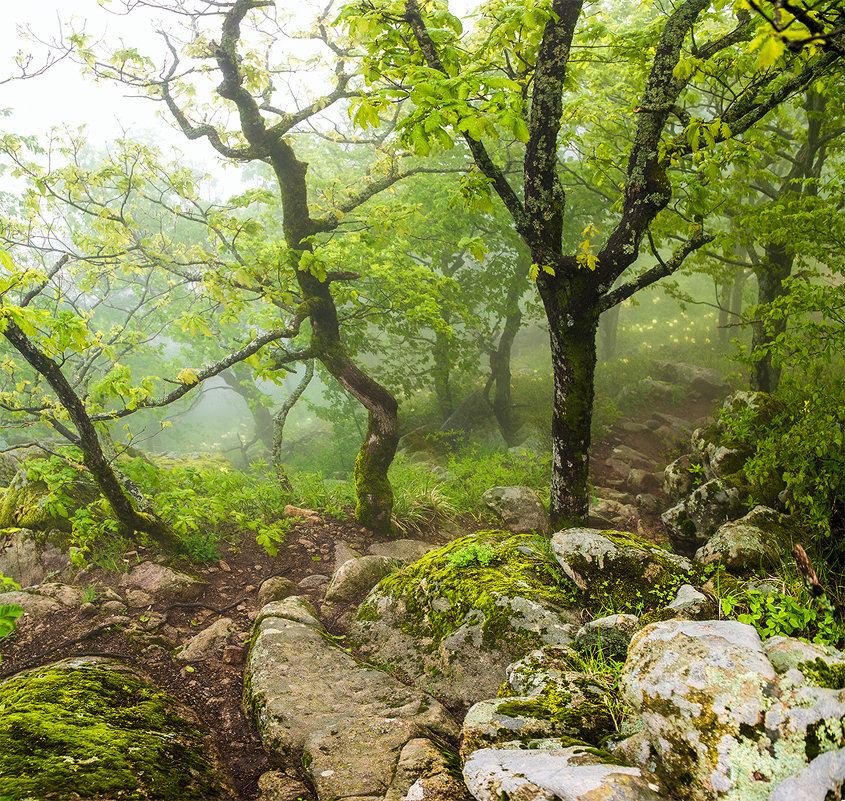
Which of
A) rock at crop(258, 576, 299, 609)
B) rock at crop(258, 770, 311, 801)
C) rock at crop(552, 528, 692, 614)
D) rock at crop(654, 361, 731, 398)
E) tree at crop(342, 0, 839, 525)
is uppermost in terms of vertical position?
rock at crop(654, 361, 731, 398)

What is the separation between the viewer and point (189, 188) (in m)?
7.29

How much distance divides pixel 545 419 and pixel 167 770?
41.4 feet

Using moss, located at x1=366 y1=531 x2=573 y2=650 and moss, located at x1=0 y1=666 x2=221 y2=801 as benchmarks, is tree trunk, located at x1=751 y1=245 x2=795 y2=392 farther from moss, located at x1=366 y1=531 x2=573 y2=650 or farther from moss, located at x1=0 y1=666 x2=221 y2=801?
moss, located at x1=0 y1=666 x2=221 y2=801

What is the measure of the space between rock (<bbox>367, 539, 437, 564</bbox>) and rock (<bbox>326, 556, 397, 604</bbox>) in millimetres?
1368

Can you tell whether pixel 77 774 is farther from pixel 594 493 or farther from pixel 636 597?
pixel 594 493

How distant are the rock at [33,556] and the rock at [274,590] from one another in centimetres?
242

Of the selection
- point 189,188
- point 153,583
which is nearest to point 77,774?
point 153,583

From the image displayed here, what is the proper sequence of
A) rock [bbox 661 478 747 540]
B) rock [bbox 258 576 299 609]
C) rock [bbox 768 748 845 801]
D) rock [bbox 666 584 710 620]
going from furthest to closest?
rock [bbox 661 478 747 540], rock [bbox 258 576 299 609], rock [bbox 666 584 710 620], rock [bbox 768 748 845 801]

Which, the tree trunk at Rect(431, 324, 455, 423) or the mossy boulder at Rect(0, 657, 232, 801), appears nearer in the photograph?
the mossy boulder at Rect(0, 657, 232, 801)

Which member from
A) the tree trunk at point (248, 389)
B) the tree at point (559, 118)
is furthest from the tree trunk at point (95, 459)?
the tree trunk at point (248, 389)

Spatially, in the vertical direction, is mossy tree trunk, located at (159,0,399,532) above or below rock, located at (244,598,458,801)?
above

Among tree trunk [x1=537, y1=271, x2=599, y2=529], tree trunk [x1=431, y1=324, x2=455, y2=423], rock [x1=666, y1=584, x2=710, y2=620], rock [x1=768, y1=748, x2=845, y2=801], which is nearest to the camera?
rock [x1=768, y1=748, x2=845, y2=801]

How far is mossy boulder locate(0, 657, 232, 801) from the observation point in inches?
86.0

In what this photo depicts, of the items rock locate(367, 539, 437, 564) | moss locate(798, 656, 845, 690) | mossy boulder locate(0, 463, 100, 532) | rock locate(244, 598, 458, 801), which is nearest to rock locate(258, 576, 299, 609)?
rock locate(244, 598, 458, 801)
